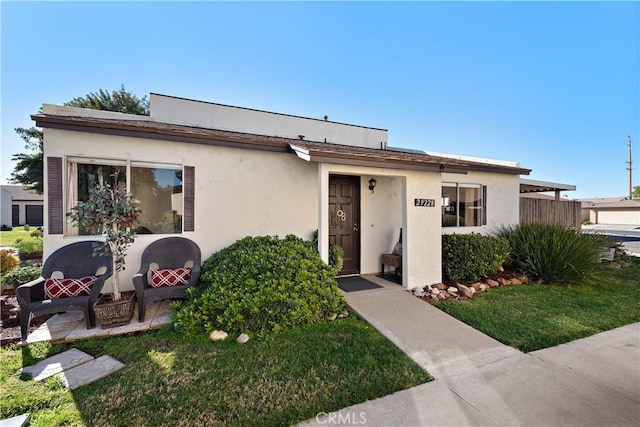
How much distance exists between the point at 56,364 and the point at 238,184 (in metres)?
3.79

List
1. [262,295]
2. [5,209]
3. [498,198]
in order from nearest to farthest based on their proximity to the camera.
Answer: [262,295], [498,198], [5,209]

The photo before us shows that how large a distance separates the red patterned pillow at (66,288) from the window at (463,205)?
27.5 ft

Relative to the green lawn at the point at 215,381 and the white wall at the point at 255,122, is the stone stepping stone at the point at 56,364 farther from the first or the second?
the white wall at the point at 255,122

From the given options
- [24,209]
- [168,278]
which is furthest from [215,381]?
[24,209]

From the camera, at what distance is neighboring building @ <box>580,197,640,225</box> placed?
30.8m

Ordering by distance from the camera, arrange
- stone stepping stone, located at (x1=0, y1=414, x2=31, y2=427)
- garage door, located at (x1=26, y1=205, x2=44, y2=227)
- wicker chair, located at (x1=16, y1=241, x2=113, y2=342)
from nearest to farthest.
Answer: stone stepping stone, located at (x1=0, y1=414, x2=31, y2=427), wicker chair, located at (x1=16, y1=241, x2=113, y2=342), garage door, located at (x1=26, y1=205, x2=44, y2=227)

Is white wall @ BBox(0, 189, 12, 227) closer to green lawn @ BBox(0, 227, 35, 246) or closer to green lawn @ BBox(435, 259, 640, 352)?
green lawn @ BBox(0, 227, 35, 246)

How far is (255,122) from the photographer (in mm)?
8469

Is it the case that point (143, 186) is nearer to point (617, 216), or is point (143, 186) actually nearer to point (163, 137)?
point (163, 137)

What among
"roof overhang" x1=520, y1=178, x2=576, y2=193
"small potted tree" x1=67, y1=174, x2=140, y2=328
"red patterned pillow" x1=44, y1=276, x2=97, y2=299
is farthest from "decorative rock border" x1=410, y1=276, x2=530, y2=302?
"red patterned pillow" x1=44, y1=276, x2=97, y2=299

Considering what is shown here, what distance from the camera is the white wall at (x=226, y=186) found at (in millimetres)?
4711

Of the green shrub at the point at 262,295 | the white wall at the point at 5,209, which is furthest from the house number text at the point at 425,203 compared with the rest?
the white wall at the point at 5,209

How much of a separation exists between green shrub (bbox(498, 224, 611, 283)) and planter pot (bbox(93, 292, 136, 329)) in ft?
29.0

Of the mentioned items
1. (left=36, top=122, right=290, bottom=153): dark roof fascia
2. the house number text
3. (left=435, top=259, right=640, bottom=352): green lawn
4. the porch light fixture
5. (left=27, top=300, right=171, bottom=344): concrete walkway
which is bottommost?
(left=435, top=259, right=640, bottom=352): green lawn
